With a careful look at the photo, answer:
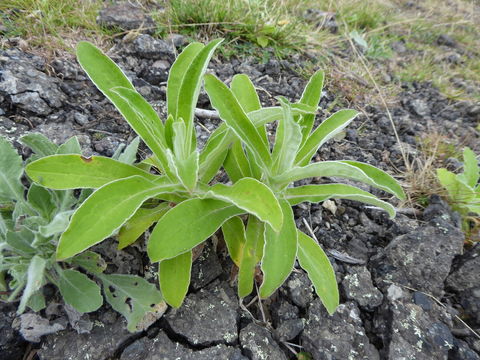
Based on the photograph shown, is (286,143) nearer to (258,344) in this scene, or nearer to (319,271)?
(319,271)

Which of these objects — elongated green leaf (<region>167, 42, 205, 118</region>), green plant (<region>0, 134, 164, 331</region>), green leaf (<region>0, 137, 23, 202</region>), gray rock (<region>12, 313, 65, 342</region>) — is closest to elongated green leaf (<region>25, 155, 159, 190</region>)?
green plant (<region>0, 134, 164, 331</region>)

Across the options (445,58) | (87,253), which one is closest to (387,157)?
(87,253)

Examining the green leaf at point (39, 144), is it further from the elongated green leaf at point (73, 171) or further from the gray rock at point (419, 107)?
the gray rock at point (419, 107)

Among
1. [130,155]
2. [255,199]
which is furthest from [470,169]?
[130,155]

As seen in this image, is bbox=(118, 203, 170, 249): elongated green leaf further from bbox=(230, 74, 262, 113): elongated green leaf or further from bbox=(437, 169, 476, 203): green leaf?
bbox=(437, 169, 476, 203): green leaf

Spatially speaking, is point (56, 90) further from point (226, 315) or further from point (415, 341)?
point (415, 341)

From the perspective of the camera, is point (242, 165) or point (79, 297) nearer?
point (79, 297)
